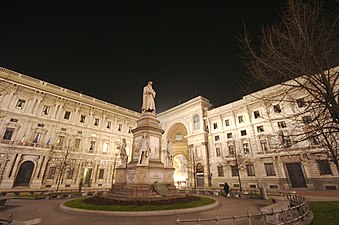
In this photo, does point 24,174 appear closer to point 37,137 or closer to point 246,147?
point 37,137

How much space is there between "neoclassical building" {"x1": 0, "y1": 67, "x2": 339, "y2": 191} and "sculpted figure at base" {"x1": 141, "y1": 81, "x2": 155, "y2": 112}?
14301mm

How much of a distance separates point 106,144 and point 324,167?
39.6m

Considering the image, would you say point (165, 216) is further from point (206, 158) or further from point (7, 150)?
point (7, 150)

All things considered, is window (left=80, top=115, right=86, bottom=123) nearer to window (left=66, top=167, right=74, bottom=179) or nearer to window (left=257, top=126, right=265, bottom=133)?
window (left=66, top=167, right=74, bottom=179)

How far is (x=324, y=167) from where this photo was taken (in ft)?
71.6

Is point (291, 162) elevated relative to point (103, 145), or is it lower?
lower

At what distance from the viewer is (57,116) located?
31422 mm

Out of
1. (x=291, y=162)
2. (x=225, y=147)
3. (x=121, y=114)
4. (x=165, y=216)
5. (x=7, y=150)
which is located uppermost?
(x=121, y=114)

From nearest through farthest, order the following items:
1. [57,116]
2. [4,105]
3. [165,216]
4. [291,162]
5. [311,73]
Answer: [311,73] < [165,216] < [291,162] < [4,105] < [57,116]

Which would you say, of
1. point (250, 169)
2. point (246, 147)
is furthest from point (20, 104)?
point (250, 169)

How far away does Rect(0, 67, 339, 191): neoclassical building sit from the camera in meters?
24.2

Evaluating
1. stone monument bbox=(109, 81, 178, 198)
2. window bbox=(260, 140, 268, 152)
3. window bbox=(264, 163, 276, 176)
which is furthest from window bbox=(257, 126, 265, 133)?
stone monument bbox=(109, 81, 178, 198)

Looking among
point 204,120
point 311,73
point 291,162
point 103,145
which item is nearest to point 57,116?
point 103,145

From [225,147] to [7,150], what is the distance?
38086 millimetres
